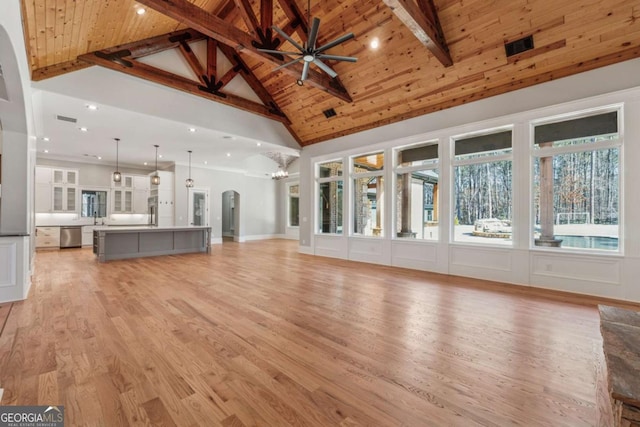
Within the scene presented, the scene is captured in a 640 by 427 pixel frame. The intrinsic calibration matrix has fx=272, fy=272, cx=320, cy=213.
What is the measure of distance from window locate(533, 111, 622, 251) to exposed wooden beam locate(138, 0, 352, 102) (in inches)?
174

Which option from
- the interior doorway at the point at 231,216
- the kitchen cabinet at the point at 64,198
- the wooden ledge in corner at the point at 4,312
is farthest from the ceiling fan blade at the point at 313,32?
the kitchen cabinet at the point at 64,198

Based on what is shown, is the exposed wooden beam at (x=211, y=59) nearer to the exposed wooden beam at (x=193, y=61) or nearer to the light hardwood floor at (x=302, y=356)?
the exposed wooden beam at (x=193, y=61)

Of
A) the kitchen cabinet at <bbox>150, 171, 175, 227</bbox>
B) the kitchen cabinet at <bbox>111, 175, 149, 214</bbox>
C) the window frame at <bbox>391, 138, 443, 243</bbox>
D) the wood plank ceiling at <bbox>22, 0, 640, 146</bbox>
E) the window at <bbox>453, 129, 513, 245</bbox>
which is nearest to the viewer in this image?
the wood plank ceiling at <bbox>22, 0, 640, 146</bbox>

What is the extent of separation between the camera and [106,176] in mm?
10422

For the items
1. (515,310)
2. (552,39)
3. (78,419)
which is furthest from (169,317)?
(552,39)

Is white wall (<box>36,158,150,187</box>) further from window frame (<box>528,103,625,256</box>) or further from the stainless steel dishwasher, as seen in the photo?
window frame (<box>528,103,625,256</box>)

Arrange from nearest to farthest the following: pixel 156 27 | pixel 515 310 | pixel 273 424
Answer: pixel 273 424, pixel 515 310, pixel 156 27

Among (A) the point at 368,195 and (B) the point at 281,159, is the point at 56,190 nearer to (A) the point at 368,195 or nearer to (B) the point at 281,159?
(B) the point at 281,159

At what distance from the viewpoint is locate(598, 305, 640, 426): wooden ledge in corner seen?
2.87ft

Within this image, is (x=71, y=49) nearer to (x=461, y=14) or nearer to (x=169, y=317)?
(x=169, y=317)

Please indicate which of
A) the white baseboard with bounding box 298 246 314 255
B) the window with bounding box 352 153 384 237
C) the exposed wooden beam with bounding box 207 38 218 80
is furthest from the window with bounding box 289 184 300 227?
the exposed wooden beam with bounding box 207 38 218 80

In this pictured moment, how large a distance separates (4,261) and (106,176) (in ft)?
26.3

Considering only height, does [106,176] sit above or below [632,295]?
above

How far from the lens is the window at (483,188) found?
519 centimetres
